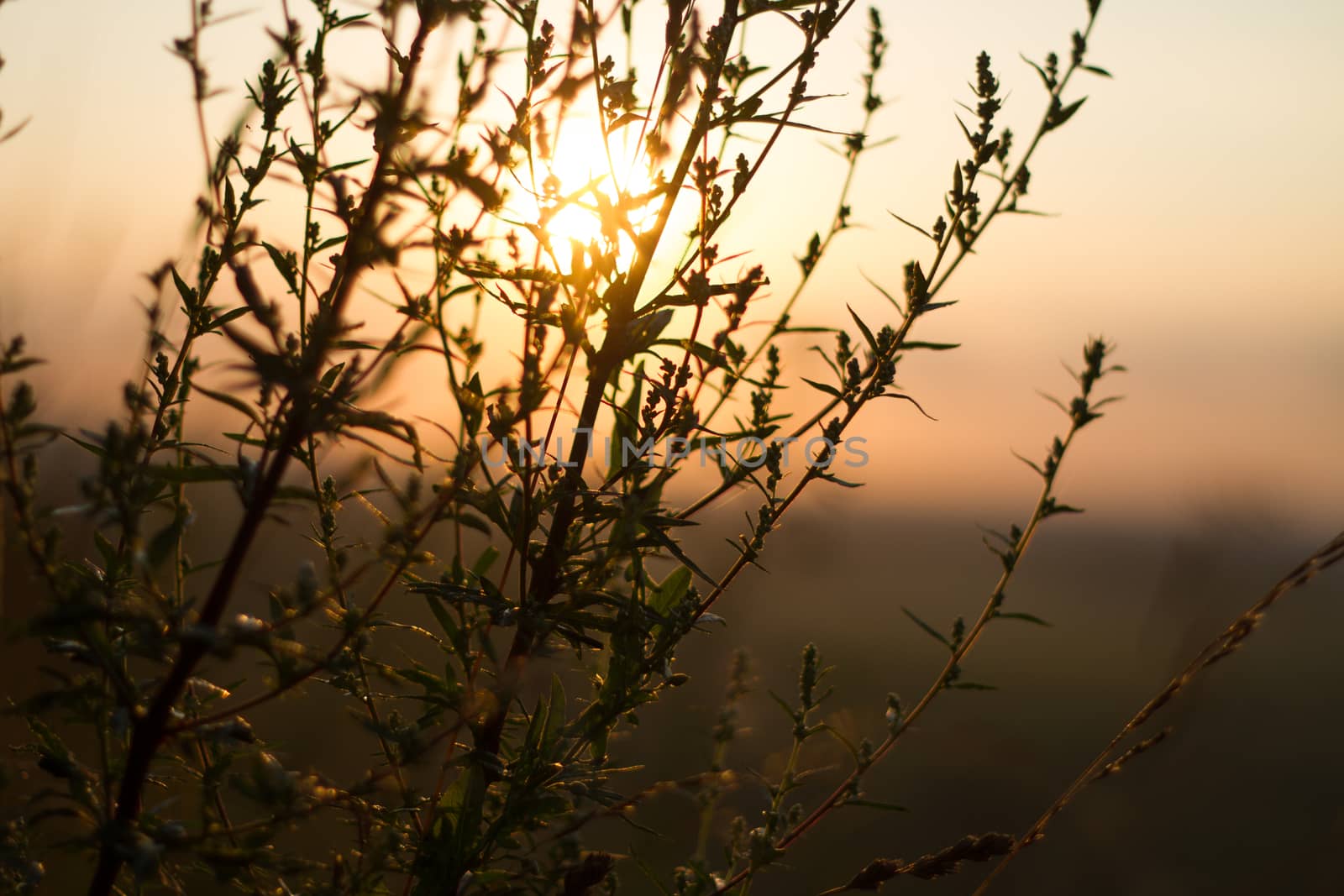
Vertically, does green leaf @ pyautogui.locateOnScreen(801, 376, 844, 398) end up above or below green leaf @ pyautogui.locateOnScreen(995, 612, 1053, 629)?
above

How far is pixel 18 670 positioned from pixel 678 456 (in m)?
1.70

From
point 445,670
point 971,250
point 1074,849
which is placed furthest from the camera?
point 1074,849

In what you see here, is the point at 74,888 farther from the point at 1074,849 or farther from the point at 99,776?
the point at 1074,849

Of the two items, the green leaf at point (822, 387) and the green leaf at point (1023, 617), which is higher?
the green leaf at point (822, 387)

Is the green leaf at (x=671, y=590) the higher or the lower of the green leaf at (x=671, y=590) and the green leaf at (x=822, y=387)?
the lower

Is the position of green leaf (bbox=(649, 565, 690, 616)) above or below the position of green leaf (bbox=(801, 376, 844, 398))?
below

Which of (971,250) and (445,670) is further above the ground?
(971,250)

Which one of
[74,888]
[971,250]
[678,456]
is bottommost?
[74,888]

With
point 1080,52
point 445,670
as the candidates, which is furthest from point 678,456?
point 1080,52

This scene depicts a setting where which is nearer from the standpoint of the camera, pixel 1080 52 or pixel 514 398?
pixel 514 398

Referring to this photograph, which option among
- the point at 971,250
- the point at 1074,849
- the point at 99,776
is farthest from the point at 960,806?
the point at 99,776

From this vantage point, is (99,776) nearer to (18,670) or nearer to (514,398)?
(514,398)

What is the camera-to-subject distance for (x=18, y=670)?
6.72ft

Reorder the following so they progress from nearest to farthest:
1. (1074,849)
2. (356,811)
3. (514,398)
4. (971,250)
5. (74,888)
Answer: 1. (356,811)
2. (514,398)
3. (971,250)
4. (74,888)
5. (1074,849)
